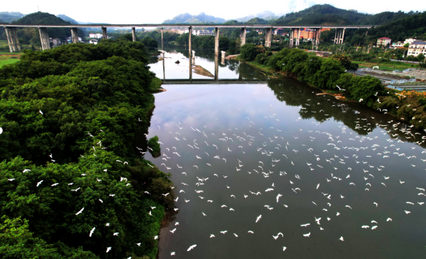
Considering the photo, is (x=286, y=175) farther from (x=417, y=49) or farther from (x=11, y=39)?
(x=11, y=39)

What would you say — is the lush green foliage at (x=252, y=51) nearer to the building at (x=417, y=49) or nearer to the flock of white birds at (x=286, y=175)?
the building at (x=417, y=49)

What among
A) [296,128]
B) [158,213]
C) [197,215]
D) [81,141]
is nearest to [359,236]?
[197,215]

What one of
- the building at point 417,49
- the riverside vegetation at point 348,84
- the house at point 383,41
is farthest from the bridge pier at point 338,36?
the riverside vegetation at point 348,84

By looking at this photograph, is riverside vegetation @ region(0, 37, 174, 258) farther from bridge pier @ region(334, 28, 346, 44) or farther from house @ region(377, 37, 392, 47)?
bridge pier @ region(334, 28, 346, 44)

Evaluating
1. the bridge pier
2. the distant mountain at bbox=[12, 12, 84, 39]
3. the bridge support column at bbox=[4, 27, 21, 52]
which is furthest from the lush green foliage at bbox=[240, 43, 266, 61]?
the distant mountain at bbox=[12, 12, 84, 39]

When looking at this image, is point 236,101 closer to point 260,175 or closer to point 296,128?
point 296,128

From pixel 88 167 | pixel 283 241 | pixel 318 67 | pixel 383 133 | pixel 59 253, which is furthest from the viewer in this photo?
pixel 318 67
